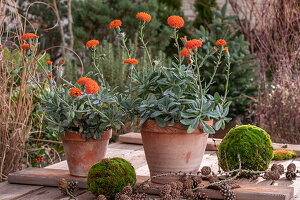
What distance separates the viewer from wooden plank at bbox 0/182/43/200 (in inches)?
61.9

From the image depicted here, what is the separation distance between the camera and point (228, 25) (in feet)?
16.7

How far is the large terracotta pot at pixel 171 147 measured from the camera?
1.57 metres

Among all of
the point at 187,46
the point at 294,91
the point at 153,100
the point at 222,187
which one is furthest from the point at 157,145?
the point at 294,91

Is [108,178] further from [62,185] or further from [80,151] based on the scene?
[80,151]

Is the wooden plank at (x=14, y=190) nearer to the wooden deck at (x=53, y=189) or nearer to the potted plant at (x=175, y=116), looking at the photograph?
the wooden deck at (x=53, y=189)

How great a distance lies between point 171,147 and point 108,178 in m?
0.27

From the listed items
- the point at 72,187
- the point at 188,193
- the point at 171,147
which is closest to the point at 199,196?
the point at 188,193

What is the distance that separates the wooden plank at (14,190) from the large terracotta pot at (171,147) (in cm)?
50

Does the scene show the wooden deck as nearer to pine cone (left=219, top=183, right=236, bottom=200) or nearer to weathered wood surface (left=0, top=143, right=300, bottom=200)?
weathered wood surface (left=0, top=143, right=300, bottom=200)

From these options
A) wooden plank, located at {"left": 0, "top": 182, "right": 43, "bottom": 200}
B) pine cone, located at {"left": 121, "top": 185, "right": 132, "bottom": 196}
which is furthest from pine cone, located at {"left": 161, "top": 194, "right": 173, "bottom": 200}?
wooden plank, located at {"left": 0, "top": 182, "right": 43, "bottom": 200}

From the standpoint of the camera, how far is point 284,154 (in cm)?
221

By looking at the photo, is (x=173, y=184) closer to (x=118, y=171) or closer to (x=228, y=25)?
(x=118, y=171)

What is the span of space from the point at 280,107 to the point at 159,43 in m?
2.93

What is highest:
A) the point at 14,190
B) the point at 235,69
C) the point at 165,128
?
the point at 235,69
